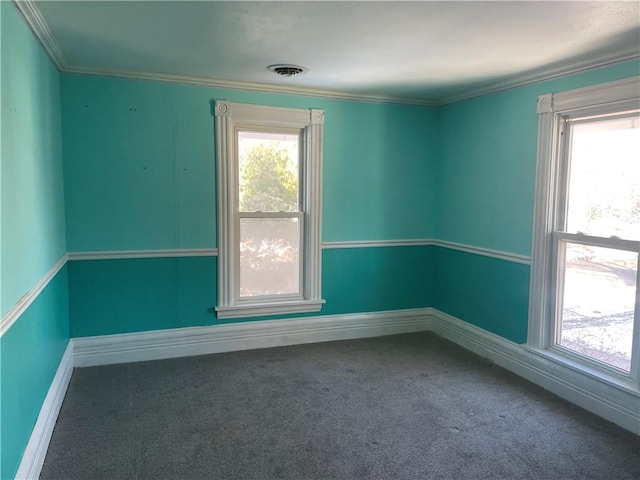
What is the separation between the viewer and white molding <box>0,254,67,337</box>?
1.81 metres

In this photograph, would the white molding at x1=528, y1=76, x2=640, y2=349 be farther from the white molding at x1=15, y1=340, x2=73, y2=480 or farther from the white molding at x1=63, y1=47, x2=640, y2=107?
the white molding at x1=15, y1=340, x2=73, y2=480

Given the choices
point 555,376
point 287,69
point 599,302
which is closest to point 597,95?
point 599,302

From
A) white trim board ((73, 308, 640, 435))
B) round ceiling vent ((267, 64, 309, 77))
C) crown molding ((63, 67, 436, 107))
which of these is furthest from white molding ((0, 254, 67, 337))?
round ceiling vent ((267, 64, 309, 77))

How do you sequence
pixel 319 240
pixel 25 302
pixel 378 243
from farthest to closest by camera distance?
pixel 378 243, pixel 319 240, pixel 25 302

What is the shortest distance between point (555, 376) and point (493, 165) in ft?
5.42

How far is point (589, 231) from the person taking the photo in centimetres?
307

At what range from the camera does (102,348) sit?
3.62 m

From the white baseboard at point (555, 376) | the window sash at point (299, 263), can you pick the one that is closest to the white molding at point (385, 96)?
the window sash at point (299, 263)

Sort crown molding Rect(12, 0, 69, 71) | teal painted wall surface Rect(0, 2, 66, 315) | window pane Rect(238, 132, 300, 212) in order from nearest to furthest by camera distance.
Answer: teal painted wall surface Rect(0, 2, 66, 315), crown molding Rect(12, 0, 69, 71), window pane Rect(238, 132, 300, 212)

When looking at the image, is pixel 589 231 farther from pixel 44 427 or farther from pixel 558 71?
pixel 44 427

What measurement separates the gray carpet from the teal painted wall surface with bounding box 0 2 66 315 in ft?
3.13

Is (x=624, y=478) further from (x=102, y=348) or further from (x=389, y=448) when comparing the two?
(x=102, y=348)

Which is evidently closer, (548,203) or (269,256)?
(548,203)

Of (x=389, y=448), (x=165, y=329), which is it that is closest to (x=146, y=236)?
(x=165, y=329)
